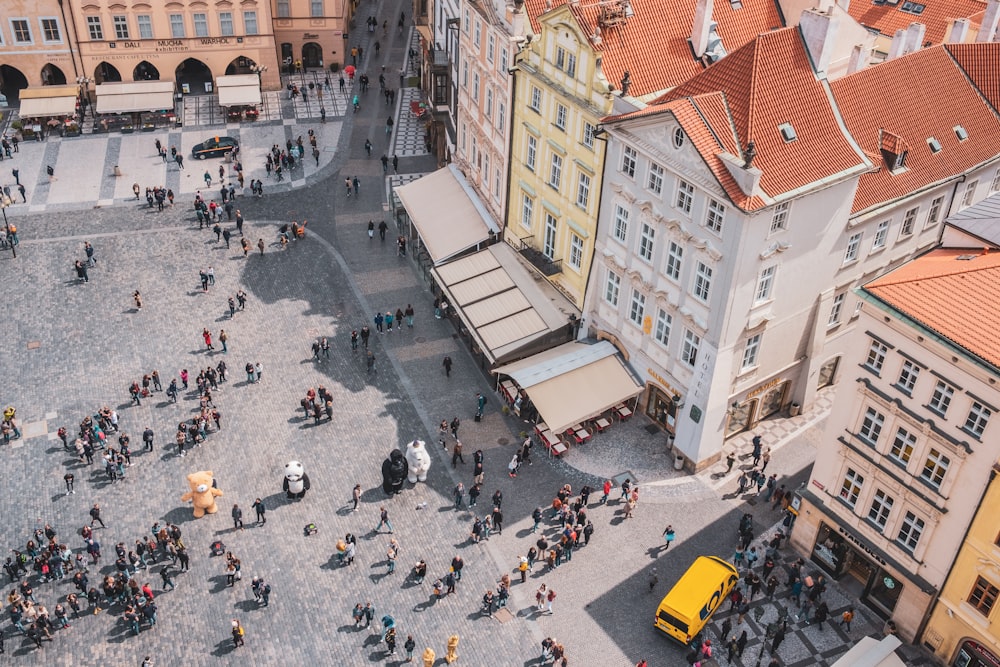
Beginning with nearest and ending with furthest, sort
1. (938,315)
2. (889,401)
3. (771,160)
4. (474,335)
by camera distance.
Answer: (938,315) → (889,401) → (771,160) → (474,335)

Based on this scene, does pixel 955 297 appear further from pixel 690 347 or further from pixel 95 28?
pixel 95 28

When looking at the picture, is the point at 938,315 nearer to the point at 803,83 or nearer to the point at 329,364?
the point at 803,83

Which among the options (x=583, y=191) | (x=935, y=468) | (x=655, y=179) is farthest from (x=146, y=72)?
(x=935, y=468)

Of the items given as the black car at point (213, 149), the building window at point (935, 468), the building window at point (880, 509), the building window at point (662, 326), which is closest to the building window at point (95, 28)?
the black car at point (213, 149)

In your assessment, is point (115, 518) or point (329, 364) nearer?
point (115, 518)

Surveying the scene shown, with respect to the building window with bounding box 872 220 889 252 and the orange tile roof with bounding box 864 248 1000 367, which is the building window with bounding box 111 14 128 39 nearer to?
the building window with bounding box 872 220 889 252

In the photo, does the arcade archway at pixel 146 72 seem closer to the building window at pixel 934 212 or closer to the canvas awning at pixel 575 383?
the canvas awning at pixel 575 383

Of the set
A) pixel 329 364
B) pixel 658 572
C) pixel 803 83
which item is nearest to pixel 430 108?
pixel 329 364
